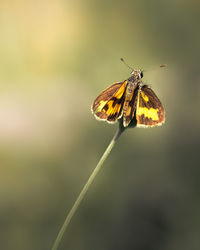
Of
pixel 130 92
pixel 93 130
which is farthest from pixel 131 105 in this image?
pixel 93 130

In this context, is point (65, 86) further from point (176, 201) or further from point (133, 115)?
point (133, 115)

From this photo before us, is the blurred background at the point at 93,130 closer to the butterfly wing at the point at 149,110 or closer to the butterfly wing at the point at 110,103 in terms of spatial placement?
the butterfly wing at the point at 110,103

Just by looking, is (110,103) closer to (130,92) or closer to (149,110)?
(130,92)

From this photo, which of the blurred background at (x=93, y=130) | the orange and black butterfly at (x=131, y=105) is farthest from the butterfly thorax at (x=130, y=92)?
the blurred background at (x=93, y=130)

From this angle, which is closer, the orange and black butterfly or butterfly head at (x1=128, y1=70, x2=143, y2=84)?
the orange and black butterfly

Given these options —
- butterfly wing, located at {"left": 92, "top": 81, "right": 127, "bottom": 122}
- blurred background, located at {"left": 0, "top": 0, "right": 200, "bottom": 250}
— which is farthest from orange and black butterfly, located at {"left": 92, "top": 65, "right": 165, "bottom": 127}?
blurred background, located at {"left": 0, "top": 0, "right": 200, "bottom": 250}

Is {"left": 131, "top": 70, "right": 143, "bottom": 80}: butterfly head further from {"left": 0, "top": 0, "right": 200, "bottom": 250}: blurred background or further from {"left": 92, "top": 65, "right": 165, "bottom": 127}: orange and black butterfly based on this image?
{"left": 0, "top": 0, "right": 200, "bottom": 250}: blurred background
